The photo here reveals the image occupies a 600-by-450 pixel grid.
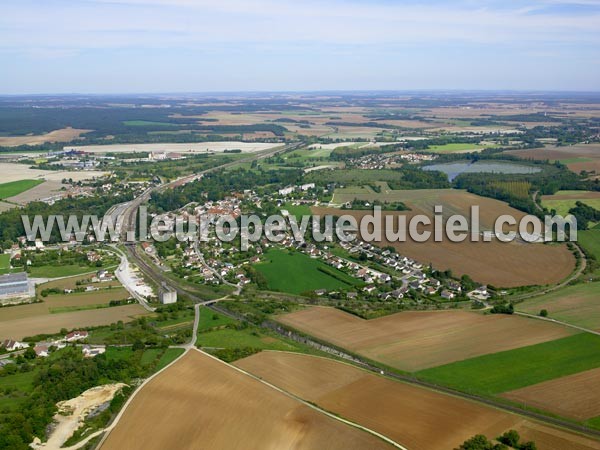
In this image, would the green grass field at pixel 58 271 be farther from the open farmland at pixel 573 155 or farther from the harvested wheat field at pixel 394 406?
the open farmland at pixel 573 155

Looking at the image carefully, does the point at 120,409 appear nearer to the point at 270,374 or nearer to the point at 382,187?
the point at 270,374

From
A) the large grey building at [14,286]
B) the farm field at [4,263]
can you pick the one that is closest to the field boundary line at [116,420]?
the large grey building at [14,286]

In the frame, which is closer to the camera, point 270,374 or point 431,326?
point 270,374

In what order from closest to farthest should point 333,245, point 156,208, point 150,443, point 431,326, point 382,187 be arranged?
point 150,443 → point 431,326 → point 333,245 → point 156,208 → point 382,187

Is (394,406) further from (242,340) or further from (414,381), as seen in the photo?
(242,340)

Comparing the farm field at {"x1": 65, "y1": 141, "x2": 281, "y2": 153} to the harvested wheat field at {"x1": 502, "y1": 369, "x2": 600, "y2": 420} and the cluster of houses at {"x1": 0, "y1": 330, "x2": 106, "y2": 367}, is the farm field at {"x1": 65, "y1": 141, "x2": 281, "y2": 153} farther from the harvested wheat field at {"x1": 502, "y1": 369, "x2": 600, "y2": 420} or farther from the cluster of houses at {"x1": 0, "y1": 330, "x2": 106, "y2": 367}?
the harvested wheat field at {"x1": 502, "y1": 369, "x2": 600, "y2": 420}

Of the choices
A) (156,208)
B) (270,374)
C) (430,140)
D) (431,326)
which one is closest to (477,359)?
(431,326)

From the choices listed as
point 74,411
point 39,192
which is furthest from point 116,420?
point 39,192
